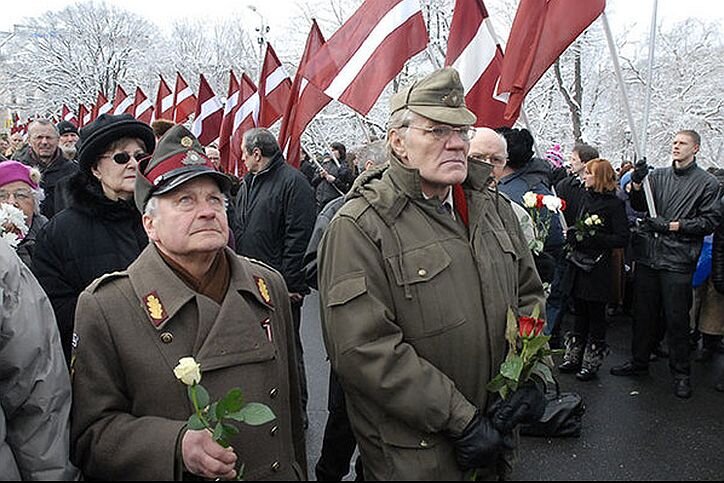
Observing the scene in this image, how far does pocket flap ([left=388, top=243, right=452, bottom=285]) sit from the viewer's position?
2.40m

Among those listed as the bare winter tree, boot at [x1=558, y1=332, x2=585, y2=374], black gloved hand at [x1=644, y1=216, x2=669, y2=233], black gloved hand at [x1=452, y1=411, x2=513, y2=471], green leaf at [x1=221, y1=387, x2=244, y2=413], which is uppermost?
the bare winter tree

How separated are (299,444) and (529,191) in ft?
9.57

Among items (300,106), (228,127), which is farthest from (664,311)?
(228,127)

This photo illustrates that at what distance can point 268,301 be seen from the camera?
2.41 meters

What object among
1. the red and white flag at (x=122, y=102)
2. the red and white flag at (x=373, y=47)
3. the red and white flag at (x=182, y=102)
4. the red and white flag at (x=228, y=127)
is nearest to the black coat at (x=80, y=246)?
the red and white flag at (x=373, y=47)

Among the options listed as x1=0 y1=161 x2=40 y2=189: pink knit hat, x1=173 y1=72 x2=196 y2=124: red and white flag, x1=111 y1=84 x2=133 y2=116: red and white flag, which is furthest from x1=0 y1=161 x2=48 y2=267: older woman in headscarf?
x1=111 y1=84 x2=133 y2=116: red and white flag

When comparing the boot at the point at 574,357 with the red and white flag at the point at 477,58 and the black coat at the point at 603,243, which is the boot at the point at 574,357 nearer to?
the black coat at the point at 603,243

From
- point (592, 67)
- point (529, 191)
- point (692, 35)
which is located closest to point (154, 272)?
point (529, 191)

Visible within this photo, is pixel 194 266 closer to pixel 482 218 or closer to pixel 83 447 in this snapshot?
pixel 83 447

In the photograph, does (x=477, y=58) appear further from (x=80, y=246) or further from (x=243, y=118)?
(x=243, y=118)

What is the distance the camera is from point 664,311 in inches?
237

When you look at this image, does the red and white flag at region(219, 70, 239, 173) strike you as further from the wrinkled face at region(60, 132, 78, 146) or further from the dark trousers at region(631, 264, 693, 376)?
the dark trousers at region(631, 264, 693, 376)

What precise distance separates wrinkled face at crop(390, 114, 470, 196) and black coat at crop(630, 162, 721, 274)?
3724mm

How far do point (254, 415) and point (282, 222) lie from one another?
11.1ft
